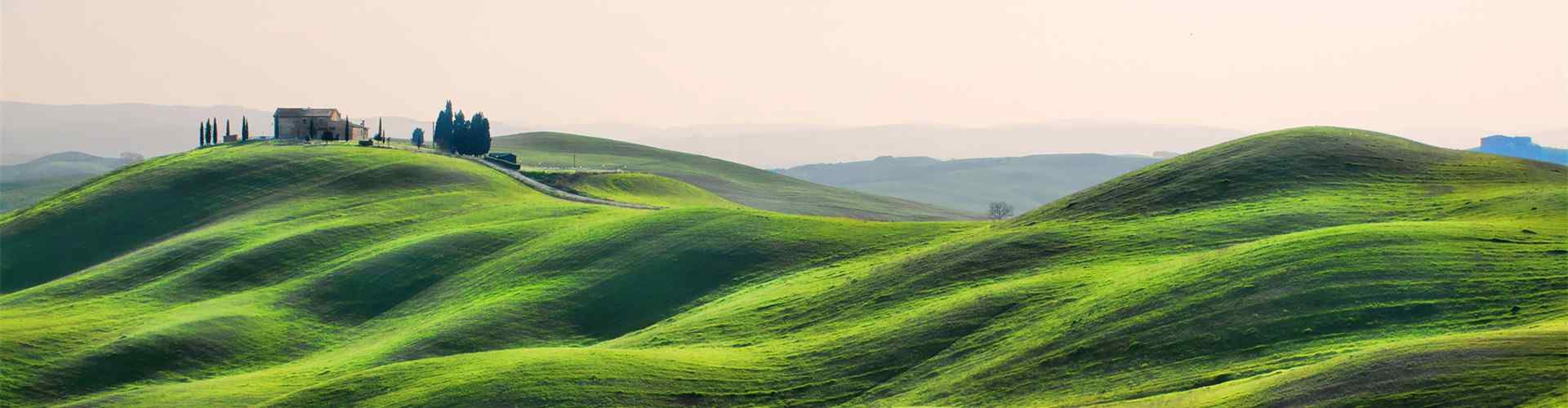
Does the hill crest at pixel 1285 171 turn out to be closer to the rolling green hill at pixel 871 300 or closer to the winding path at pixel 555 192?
the rolling green hill at pixel 871 300

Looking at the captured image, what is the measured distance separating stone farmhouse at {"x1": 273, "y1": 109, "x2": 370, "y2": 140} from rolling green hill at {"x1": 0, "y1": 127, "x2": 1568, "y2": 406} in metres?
54.2

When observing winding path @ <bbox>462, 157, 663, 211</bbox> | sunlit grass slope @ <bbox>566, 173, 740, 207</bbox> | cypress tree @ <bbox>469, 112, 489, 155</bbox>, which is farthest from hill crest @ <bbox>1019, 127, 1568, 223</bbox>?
cypress tree @ <bbox>469, 112, 489, 155</bbox>

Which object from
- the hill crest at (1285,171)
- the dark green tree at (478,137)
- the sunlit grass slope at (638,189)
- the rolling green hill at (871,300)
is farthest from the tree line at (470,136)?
the hill crest at (1285,171)

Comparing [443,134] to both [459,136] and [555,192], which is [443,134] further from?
[555,192]

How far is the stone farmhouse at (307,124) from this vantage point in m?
192

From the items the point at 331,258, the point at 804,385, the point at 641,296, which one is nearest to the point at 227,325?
the point at 331,258

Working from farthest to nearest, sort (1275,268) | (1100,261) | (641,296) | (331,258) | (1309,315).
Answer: (331,258) < (641,296) < (1100,261) < (1275,268) < (1309,315)

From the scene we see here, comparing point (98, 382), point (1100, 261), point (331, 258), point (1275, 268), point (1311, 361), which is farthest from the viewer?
point (331, 258)

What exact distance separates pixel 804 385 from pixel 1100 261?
2080 cm

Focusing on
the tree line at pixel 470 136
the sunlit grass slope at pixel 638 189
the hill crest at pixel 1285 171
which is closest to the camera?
the hill crest at pixel 1285 171

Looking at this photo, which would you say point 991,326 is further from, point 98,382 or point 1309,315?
point 98,382

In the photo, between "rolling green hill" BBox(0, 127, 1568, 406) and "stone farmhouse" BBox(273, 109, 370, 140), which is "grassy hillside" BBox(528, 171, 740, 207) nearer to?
"rolling green hill" BBox(0, 127, 1568, 406)

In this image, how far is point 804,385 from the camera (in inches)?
2562

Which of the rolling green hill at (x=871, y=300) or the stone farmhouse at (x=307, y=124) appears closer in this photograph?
the rolling green hill at (x=871, y=300)
